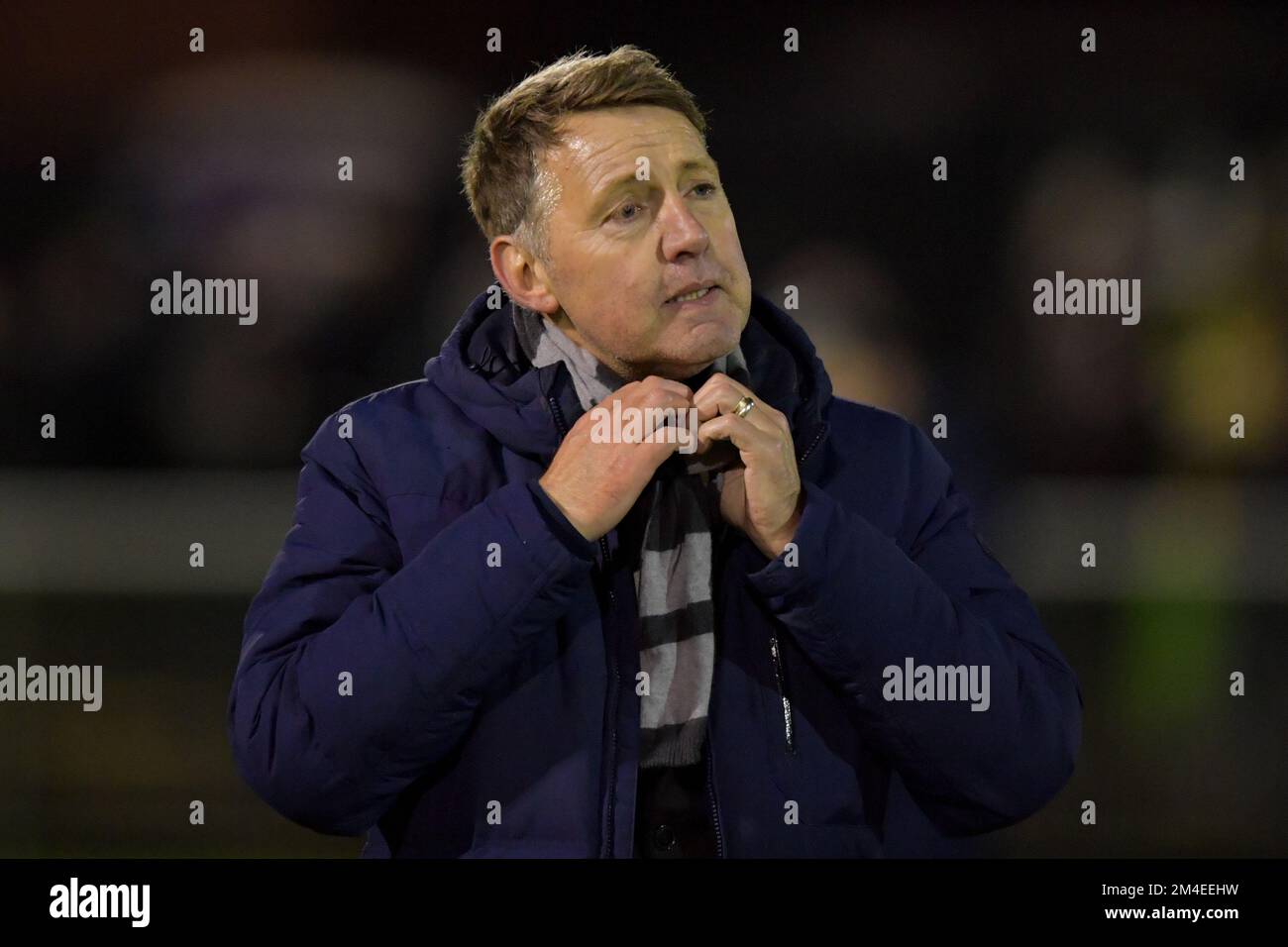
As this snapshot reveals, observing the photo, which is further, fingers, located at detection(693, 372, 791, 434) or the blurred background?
the blurred background

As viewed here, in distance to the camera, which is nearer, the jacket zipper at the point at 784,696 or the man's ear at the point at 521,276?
the jacket zipper at the point at 784,696

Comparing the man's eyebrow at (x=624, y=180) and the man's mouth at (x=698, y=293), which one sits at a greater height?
the man's eyebrow at (x=624, y=180)

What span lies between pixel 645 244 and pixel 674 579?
18.5 inches

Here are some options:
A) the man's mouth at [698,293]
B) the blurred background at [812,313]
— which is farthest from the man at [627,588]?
the blurred background at [812,313]

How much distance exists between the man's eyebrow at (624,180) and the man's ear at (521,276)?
0.48 ft

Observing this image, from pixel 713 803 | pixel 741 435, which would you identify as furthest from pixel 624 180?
pixel 713 803

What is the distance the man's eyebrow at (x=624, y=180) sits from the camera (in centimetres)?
205

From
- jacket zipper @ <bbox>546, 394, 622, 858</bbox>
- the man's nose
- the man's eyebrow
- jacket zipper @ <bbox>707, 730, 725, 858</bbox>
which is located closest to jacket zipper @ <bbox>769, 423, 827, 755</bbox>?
jacket zipper @ <bbox>707, 730, 725, 858</bbox>

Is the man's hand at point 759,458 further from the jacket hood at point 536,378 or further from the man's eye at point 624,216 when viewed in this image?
the man's eye at point 624,216

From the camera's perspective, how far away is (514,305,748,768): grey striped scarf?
1979mm

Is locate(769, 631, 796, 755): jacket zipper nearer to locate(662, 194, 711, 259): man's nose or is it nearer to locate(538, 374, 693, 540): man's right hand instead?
locate(538, 374, 693, 540): man's right hand

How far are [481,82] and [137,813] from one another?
133cm

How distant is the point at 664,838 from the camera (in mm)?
1972

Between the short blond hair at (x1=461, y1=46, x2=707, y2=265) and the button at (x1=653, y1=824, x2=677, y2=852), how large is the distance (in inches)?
32.2
